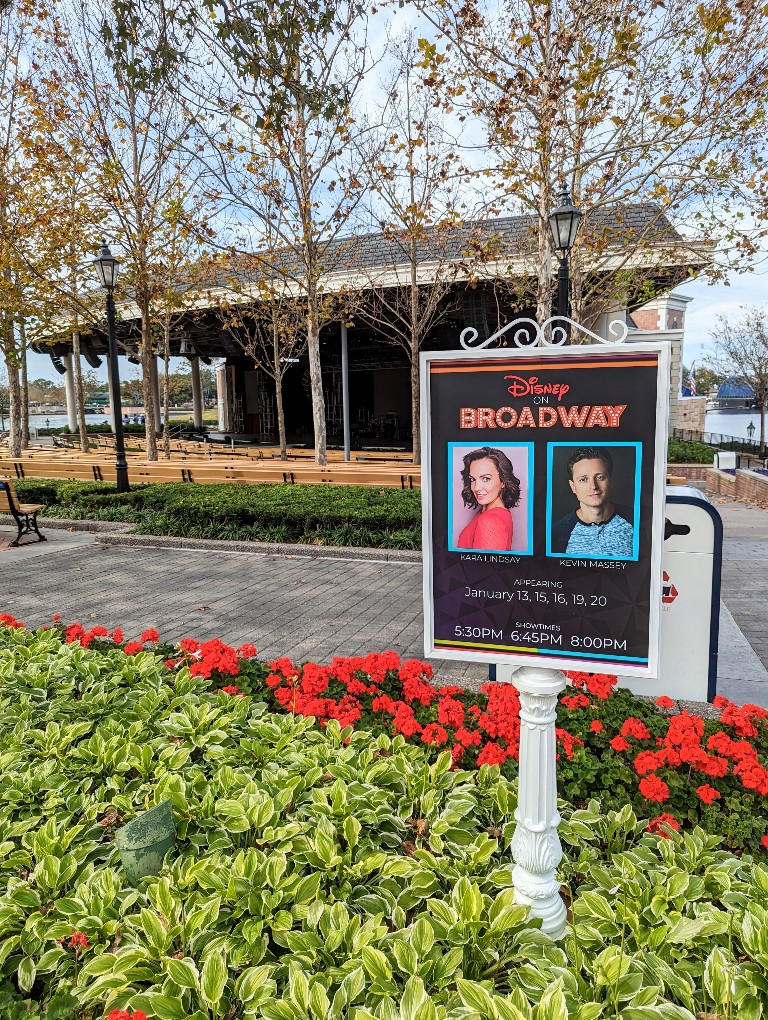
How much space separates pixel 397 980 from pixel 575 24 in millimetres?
11752

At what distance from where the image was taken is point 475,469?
2236mm

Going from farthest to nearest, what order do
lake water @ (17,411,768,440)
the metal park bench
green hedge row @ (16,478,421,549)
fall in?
lake water @ (17,411,768,440) < the metal park bench < green hedge row @ (16,478,421,549)

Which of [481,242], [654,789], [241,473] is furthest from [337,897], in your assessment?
[481,242]

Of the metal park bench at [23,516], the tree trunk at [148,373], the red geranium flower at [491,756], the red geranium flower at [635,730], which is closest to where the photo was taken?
the red geranium flower at [491,756]

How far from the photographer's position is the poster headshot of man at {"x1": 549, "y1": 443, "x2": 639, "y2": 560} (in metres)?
2.05

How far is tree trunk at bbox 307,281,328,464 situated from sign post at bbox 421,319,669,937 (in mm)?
13546

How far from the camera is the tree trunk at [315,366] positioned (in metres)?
15.2

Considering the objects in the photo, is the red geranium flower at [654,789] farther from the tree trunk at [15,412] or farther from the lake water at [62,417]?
the lake water at [62,417]

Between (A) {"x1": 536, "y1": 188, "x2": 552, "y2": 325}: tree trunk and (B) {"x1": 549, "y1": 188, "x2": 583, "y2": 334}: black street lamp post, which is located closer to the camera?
(B) {"x1": 549, "y1": 188, "x2": 583, "y2": 334}: black street lamp post

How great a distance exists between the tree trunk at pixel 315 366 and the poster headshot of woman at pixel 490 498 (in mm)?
13553

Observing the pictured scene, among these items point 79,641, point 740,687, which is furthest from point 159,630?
point 740,687

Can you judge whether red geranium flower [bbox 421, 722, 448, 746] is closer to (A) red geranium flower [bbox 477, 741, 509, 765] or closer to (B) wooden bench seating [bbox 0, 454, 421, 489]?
(A) red geranium flower [bbox 477, 741, 509, 765]

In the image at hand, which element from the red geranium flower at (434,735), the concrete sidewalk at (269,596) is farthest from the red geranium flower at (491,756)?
the concrete sidewalk at (269,596)

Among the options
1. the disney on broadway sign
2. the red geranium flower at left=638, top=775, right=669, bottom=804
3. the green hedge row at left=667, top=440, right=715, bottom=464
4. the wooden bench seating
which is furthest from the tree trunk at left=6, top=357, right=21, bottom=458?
the red geranium flower at left=638, top=775, right=669, bottom=804
